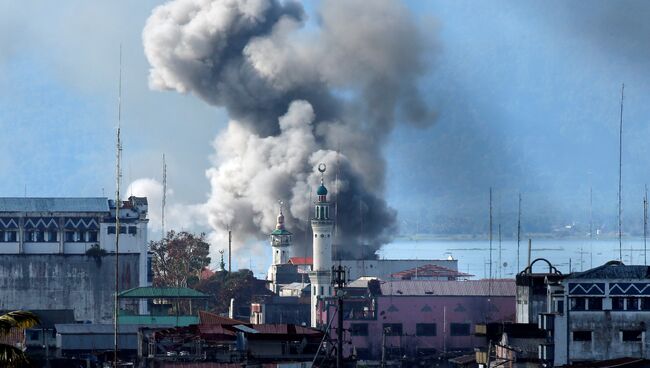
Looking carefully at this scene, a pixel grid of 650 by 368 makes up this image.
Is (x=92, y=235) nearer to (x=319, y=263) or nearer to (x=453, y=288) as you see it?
(x=319, y=263)

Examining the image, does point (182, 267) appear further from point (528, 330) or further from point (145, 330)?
point (528, 330)

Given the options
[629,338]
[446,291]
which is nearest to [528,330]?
[629,338]

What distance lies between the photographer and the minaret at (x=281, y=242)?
19200 centimetres

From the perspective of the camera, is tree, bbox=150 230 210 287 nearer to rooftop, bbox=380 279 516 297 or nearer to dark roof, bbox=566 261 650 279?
rooftop, bbox=380 279 516 297

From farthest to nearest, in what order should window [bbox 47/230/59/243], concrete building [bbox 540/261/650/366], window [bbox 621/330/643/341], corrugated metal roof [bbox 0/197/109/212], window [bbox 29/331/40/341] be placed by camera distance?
corrugated metal roof [bbox 0/197/109/212] → window [bbox 47/230/59/243] → window [bbox 29/331/40/341] → window [bbox 621/330/643/341] → concrete building [bbox 540/261/650/366]

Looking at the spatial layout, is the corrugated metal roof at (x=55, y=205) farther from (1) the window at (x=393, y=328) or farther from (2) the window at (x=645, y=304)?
(2) the window at (x=645, y=304)

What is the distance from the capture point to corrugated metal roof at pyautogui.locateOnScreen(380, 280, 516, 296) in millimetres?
138750

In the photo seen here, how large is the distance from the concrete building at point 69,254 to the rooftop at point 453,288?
64.9 ft

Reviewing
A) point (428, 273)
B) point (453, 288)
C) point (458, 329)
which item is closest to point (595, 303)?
point (458, 329)

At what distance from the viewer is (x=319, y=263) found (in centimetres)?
16312

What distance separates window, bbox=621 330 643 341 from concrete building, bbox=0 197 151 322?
66.2 m

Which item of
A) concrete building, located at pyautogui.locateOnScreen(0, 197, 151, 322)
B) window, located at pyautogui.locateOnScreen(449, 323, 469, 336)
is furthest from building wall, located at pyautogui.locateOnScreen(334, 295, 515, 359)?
concrete building, located at pyautogui.locateOnScreen(0, 197, 151, 322)

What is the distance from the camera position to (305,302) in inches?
6294

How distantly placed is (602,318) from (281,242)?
4441 inches
